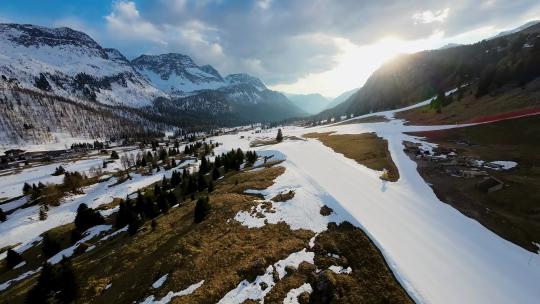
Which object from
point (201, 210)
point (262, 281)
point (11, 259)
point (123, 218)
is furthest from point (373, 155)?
point (11, 259)

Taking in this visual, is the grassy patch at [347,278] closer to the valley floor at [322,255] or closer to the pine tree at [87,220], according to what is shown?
the valley floor at [322,255]

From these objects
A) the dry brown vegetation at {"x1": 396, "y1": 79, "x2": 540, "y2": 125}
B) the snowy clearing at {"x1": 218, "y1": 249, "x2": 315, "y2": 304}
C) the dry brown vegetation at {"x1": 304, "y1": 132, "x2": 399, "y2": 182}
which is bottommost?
the snowy clearing at {"x1": 218, "y1": 249, "x2": 315, "y2": 304}

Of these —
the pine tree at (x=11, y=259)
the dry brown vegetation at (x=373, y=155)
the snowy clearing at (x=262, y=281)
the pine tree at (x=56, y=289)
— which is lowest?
the pine tree at (x=11, y=259)

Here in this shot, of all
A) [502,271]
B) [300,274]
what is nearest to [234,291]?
[300,274]

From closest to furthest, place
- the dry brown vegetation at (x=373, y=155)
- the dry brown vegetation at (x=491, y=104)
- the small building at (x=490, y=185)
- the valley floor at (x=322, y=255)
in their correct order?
the valley floor at (x=322, y=255) → the small building at (x=490, y=185) → the dry brown vegetation at (x=373, y=155) → the dry brown vegetation at (x=491, y=104)

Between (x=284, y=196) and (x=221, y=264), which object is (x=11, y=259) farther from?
(x=284, y=196)

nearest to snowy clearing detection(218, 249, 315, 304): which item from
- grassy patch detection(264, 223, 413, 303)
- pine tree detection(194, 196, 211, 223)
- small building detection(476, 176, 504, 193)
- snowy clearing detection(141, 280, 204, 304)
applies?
grassy patch detection(264, 223, 413, 303)

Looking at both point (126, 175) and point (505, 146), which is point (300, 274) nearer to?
point (505, 146)

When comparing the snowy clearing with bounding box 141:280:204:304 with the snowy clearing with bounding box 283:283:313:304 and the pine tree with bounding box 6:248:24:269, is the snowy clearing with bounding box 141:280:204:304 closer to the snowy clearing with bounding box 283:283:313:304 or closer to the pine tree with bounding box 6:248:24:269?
the snowy clearing with bounding box 283:283:313:304

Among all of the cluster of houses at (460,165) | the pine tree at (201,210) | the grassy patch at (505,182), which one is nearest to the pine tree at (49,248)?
the pine tree at (201,210)
